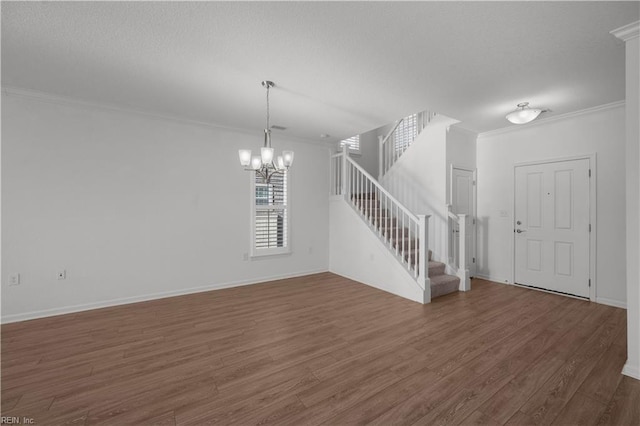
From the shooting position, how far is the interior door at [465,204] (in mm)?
5027

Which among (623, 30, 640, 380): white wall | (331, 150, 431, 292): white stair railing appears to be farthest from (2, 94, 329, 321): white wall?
(623, 30, 640, 380): white wall

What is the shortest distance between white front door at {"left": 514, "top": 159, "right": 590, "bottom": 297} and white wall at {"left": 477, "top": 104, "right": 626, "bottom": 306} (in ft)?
0.44

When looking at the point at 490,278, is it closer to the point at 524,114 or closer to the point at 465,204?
the point at 465,204

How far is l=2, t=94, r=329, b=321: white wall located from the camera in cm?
338

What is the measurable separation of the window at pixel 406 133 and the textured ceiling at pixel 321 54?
1.92 metres

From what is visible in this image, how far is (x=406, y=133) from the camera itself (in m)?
6.11

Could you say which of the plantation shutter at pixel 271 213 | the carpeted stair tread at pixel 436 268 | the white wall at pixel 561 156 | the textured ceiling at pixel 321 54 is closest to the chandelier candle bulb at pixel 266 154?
the textured ceiling at pixel 321 54

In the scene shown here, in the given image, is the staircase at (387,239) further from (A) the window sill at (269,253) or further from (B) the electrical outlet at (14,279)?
(B) the electrical outlet at (14,279)

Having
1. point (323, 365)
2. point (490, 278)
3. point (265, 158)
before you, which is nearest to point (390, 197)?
point (265, 158)

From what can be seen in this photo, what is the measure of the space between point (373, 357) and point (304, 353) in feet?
2.08

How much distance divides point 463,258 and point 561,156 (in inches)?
84.8

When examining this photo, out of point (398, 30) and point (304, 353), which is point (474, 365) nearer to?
point (304, 353)

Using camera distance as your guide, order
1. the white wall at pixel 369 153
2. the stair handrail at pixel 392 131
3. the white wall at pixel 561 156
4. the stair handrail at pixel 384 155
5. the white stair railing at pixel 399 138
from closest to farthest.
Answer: the white wall at pixel 561 156 → the white stair railing at pixel 399 138 → the stair handrail at pixel 392 131 → the stair handrail at pixel 384 155 → the white wall at pixel 369 153

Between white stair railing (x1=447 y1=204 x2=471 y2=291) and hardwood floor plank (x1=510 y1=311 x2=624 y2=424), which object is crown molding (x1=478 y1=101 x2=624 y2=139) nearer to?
white stair railing (x1=447 y1=204 x2=471 y2=291)
